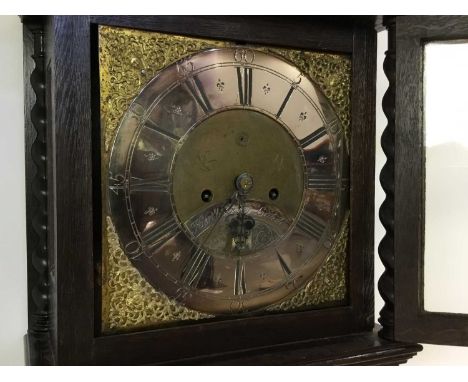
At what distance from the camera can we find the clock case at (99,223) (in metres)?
→ 1.15

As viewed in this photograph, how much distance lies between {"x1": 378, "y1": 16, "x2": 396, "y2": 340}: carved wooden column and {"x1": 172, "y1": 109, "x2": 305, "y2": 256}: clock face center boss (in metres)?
0.20

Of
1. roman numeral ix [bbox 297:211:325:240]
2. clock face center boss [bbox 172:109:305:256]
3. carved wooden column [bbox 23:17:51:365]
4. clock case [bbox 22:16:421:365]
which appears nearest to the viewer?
clock case [bbox 22:16:421:365]

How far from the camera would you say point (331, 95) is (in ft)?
4.61

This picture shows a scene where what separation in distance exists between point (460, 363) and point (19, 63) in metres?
1.51

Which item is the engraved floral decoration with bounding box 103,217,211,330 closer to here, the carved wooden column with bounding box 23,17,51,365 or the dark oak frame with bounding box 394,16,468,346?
the carved wooden column with bounding box 23,17,51,365

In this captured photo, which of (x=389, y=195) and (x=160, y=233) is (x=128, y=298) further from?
(x=389, y=195)

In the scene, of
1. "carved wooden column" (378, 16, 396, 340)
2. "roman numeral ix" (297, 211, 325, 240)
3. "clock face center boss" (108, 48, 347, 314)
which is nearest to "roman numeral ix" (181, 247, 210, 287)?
"clock face center boss" (108, 48, 347, 314)

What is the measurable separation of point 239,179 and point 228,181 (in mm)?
24

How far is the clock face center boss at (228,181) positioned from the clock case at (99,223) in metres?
0.05

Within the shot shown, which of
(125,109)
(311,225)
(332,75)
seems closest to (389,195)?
(311,225)

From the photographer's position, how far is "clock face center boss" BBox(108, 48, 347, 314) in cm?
122

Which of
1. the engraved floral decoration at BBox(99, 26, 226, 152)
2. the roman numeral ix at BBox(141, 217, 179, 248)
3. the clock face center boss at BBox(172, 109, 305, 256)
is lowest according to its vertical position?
the roman numeral ix at BBox(141, 217, 179, 248)

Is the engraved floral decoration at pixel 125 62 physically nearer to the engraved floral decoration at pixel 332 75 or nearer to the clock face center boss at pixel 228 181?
the clock face center boss at pixel 228 181
